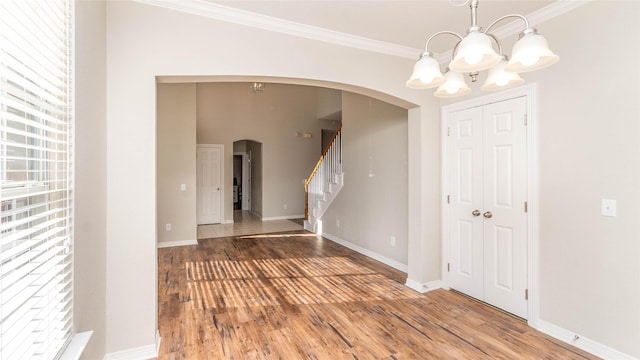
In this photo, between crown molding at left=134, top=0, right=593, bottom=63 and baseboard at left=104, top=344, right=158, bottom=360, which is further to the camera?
crown molding at left=134, top=0, right=593, bottom=63

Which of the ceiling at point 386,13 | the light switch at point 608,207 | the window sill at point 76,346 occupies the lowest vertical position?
the window sill at point 76,346

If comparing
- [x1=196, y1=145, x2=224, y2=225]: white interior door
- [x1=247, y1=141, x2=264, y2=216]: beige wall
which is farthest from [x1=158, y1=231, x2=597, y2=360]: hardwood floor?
[x1=247, y1=141, x2=264, y2=216]: beige wall

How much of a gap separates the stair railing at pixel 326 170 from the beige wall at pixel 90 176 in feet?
14.8

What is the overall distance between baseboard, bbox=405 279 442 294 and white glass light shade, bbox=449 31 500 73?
9.00 ft

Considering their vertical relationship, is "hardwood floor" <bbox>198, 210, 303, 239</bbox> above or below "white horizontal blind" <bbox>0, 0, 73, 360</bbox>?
below

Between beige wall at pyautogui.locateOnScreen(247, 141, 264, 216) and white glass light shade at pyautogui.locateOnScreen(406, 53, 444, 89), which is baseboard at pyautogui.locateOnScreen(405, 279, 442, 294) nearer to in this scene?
white glass light shade at pyautogui.locateOnScreen(406, 53, 444, 89)

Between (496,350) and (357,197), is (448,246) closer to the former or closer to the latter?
(496,350)

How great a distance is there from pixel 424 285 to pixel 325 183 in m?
3.57

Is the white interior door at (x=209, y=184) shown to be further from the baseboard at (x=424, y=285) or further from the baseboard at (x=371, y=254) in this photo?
the baseboard at (x=424, y=285)

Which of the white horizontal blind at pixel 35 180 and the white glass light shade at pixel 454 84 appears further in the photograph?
the white glass light shade at pixel 454 84

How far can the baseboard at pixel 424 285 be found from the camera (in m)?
3.60

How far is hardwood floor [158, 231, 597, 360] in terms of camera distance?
240 centimetres

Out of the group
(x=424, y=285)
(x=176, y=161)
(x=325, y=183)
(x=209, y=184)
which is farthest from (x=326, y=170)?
(x=424, y=285)

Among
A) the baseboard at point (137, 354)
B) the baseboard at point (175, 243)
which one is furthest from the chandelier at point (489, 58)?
the baseboard at point (175, 243)
